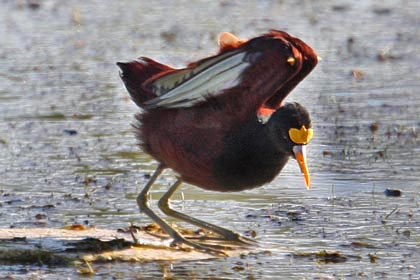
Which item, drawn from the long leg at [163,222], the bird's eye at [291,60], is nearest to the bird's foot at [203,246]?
the long leg at [163,222]

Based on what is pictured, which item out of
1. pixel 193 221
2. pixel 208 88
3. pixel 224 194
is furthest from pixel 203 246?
pixel 224 194

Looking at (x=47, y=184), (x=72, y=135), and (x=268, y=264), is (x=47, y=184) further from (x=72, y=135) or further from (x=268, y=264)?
(x=268, y=264)

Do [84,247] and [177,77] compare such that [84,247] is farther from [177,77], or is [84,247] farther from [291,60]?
[291,60]

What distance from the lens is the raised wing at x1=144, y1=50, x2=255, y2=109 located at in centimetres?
659

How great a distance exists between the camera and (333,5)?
1526cm

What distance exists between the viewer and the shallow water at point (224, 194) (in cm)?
660

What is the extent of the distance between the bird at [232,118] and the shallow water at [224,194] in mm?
434

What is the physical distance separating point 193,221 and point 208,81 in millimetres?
846

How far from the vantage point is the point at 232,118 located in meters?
6.65

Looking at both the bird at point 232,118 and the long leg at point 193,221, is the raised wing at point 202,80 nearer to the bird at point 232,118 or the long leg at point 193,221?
the bird at point 232,118

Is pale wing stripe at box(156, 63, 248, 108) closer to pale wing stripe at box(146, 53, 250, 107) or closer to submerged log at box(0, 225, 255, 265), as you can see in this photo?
pale wing stripe at box(146, 53, 250, 107)

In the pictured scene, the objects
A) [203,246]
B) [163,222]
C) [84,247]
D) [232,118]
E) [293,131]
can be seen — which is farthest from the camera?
[163,222]

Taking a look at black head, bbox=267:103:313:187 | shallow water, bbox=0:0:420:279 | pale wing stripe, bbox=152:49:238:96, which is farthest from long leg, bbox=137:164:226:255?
black head, bbox=267:103:313:187

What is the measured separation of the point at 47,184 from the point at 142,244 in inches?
59.9
